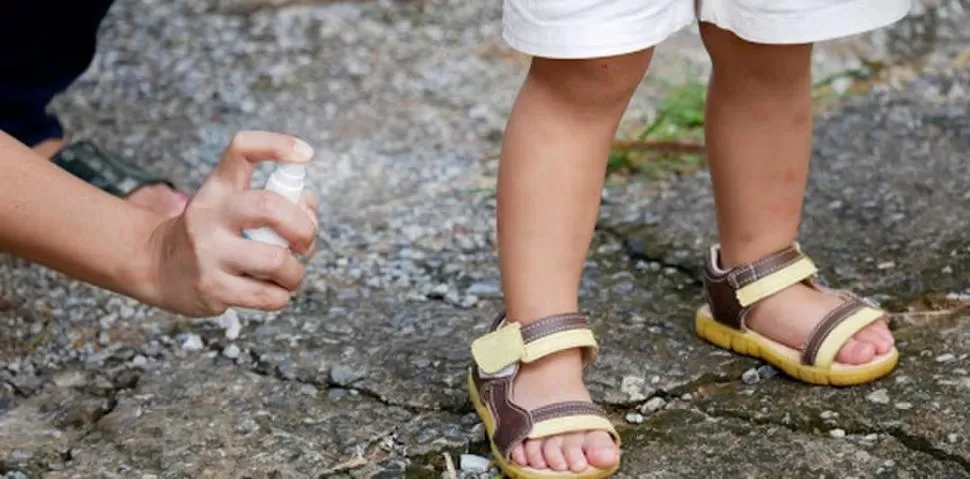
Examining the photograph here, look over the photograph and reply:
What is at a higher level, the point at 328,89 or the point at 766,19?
the point at 766,19

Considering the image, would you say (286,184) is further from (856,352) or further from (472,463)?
(856,352)

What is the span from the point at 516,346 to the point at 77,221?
0.48 metres

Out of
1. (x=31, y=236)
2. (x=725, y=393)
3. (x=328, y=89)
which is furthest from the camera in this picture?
(x=328, y=89)

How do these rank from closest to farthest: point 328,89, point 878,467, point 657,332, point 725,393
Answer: point 878,467 → point 725,393 → point 657,332 → point 328,89

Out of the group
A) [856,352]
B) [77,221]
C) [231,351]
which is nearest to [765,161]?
[856,352]

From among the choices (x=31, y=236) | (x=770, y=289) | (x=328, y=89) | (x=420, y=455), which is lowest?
(x=328, y=89)

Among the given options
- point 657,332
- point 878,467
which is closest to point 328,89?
point 657,332

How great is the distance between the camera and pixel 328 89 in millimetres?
2496

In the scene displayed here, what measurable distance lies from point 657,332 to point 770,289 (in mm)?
150

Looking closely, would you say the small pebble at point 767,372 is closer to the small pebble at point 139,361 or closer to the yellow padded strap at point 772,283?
the yellow padded strap at point 772,283

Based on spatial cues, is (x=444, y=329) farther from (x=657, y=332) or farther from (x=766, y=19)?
(x=766, y=19)

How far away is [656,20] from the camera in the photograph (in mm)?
1347

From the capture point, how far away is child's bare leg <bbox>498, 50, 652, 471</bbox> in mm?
1375

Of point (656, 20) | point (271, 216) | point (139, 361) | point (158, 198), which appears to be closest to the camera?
point (271, 216)
